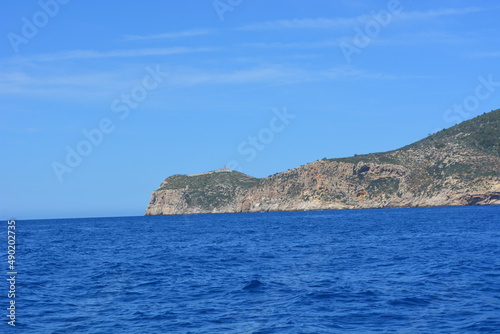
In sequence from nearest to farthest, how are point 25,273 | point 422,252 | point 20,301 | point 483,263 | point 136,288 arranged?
point 20,301
point 136,288
point 483,263
point 25,273
point 422,252

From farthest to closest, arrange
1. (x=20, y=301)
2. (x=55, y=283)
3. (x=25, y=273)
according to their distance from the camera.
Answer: (x=25, y=273) → (x=55, y=283) → (x=20, y=301)

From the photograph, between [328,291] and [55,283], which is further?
[55,283]

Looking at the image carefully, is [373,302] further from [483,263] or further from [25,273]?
[25,273]

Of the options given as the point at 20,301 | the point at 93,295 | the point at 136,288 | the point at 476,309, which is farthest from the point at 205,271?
the point at 476,309

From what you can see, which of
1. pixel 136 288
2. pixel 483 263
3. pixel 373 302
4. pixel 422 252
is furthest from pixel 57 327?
pixel 422 252

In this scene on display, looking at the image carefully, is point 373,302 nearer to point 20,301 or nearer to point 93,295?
point 93,295

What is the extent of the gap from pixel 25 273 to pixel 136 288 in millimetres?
12330

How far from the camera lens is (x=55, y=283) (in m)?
31.6

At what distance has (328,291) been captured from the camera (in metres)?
26.3

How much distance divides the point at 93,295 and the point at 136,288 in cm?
268

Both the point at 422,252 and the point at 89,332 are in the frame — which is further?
the point at 422,252

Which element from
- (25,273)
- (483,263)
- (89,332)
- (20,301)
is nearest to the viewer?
(89,332)

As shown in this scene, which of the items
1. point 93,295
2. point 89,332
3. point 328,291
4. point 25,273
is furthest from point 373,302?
point 25,273

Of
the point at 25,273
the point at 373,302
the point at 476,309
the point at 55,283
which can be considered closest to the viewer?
the point at 476,309
